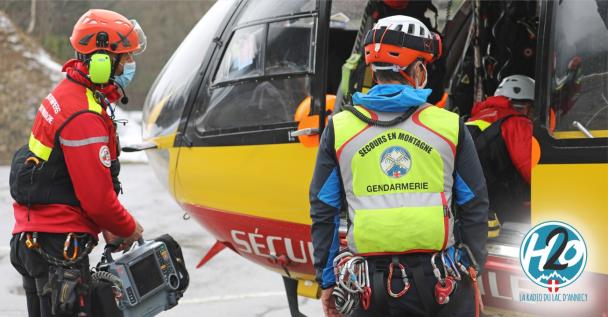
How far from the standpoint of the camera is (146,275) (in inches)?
155

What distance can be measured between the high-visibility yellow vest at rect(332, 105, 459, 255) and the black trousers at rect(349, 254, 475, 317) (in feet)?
0.15

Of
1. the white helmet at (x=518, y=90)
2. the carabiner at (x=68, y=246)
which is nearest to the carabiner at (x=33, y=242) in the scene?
the carabiner at (x=68, y=246)

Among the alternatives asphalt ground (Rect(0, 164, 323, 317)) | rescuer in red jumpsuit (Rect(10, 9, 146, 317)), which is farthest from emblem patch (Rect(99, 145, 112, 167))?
asphalt ground (Rect(0, 164, 323, 317))

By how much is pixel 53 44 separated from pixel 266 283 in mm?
16695

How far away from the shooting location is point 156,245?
401cm

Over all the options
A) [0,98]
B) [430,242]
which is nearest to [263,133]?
[430,242]

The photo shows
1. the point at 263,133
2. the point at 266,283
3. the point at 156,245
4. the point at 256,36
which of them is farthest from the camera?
the point at 266,283

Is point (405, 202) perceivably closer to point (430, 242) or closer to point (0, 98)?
point (430, 242)

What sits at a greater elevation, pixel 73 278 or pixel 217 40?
pixel 217 40

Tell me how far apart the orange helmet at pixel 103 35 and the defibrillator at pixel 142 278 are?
3.12ft

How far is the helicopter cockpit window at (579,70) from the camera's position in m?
3.59

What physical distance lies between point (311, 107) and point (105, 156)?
1.29 meters

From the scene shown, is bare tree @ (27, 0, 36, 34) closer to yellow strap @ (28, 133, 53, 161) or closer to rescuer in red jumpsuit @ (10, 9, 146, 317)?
rescuer in red jumpsuit @ (10, 9, 146, 317)

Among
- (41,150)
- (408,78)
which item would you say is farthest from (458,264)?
(41,150)
